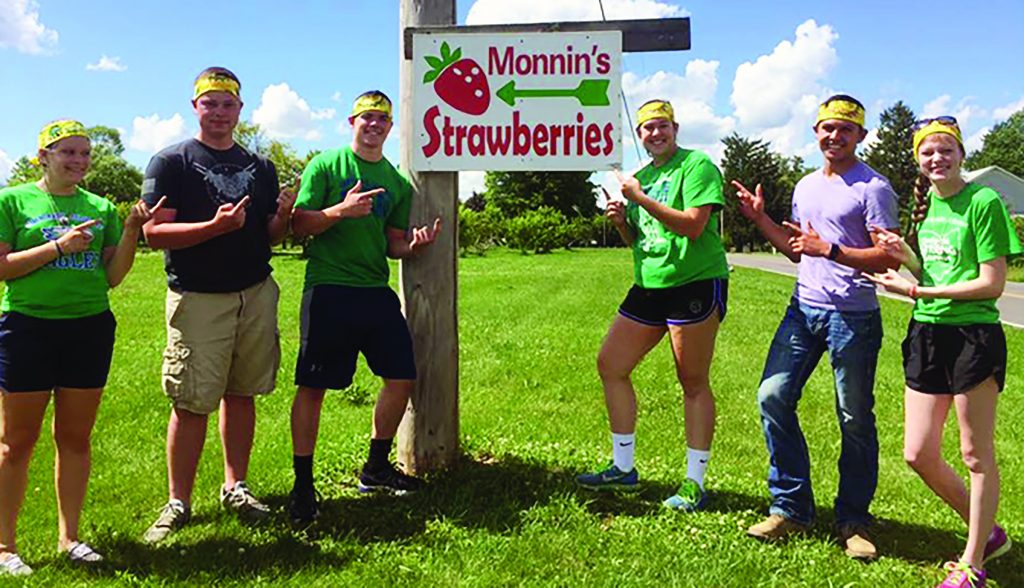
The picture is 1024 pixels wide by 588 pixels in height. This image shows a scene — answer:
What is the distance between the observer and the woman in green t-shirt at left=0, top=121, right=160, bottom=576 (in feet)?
10.8

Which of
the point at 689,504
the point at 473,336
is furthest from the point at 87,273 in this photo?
the point at 473,336

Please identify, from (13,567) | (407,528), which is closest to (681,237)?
(407,528)

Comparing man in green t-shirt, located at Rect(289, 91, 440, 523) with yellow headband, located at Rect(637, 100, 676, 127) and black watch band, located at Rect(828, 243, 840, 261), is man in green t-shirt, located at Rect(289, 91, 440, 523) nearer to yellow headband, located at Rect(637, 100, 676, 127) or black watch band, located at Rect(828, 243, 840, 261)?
yellow headband, located at Rect(637, 100, 676, 127)

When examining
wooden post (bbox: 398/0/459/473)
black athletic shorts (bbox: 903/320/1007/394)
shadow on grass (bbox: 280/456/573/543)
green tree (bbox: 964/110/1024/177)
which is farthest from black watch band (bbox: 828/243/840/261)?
green tree (bbox: 964/110/1024/177)

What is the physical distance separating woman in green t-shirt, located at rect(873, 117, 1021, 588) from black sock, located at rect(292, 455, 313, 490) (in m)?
2.91

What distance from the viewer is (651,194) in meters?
4.10

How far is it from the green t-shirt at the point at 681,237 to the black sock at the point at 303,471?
2021mm

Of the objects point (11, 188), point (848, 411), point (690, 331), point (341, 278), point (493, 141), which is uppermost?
point (493, 141)

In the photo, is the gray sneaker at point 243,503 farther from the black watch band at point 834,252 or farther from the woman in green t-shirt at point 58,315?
the black watch band at point 834,252

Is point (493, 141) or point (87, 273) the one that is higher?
point (493, 141)

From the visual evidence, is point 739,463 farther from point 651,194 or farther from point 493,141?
point 493,141

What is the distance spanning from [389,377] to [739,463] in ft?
8.87

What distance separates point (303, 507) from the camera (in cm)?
405

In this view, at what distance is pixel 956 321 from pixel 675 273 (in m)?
1.30
